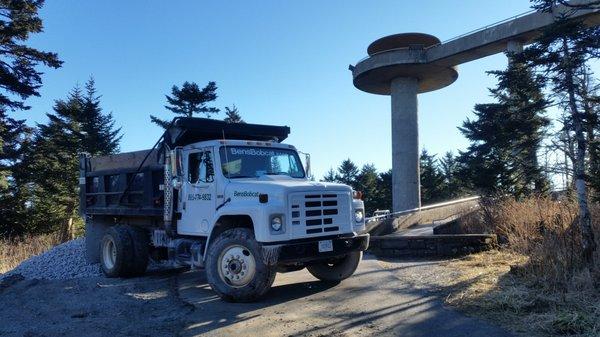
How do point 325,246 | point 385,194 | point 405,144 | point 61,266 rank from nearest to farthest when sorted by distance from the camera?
point 325,246 < point 61,266 < point 405,144 < point 385,194

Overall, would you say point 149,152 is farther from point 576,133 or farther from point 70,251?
point 576,133

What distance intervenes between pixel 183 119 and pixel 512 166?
21685mm

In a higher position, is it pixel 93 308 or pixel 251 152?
pixel 251 152

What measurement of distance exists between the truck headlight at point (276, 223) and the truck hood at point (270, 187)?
0.34 m

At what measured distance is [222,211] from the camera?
26.9 ft

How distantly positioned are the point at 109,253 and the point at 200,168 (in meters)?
3.45

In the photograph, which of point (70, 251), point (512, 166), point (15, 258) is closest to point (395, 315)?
point (70, 251)

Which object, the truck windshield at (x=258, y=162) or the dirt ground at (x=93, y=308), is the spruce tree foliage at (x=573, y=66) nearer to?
the truck windshield at (x=258, y=162)

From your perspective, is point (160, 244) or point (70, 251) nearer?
point (160, 244)

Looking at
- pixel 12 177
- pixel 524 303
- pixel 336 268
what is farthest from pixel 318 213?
pixel 12 177

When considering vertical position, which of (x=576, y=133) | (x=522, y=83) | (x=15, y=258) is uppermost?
(x=522, y=83)

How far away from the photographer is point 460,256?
11406 mm

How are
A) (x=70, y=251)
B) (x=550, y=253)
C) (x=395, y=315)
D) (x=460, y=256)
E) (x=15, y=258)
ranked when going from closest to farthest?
(x=395, y=315), (x=550, y=253), (x=460, y=256), (x=70, y=251), (x=15, y=258)

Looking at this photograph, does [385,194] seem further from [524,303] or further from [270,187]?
[524,303]
